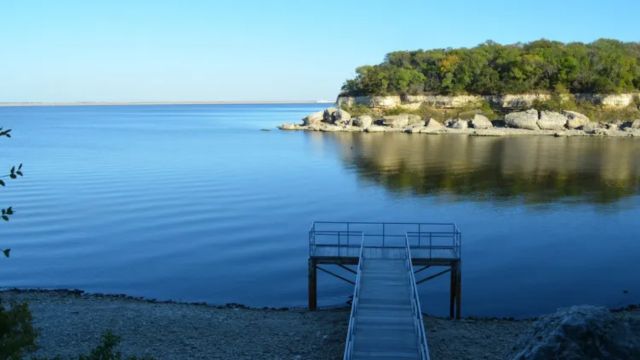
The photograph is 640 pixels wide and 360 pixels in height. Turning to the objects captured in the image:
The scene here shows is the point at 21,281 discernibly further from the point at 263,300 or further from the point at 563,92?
the point at 563,92

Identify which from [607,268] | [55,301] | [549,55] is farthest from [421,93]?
[55,301]

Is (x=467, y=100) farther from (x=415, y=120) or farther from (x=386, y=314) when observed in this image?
(x=386, y=314)

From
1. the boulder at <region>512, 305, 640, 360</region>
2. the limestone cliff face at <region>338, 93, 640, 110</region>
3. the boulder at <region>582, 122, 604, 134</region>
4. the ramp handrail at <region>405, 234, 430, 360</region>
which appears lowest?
the ramp handrail at <region>405, 234, 430, 360</region>

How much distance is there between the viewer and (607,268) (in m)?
28.9

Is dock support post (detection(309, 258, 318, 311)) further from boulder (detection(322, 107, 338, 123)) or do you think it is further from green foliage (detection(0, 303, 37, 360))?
boulder (detection(322, 107, 338, 123))

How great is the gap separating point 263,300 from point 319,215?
50.4ft

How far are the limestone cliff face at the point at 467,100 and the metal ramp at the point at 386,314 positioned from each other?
115 m

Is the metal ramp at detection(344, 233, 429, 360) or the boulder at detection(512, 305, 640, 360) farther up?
the boulder at detection(512, 305, 640, 360)

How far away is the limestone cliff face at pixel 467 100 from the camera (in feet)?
405

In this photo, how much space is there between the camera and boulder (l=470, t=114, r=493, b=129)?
4498 inches

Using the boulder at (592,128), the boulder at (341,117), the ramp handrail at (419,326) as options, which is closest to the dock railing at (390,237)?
the ramp handrail at (419,326)

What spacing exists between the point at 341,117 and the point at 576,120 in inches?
1896

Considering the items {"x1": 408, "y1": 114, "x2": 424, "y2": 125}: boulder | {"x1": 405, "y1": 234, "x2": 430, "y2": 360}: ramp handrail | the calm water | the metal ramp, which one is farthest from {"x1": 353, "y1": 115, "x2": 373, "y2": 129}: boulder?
{"x1": 405, "y1": 234, "x2": 430, "y2": 360}: ramp handrail

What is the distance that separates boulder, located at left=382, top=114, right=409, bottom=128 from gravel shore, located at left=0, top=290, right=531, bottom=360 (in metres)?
99.7
